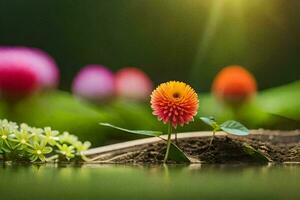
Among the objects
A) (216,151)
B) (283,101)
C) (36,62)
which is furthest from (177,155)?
(36,62)

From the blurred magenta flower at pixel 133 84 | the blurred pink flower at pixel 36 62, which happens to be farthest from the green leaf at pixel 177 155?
the blurred pink flower at pixel 36 62

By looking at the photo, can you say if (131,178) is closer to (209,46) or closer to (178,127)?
(178,127)

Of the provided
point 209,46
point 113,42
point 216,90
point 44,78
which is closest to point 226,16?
point 209,46

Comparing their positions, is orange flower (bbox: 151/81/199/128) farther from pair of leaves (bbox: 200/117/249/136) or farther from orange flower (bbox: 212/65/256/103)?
orange flower (bbox: 212/65/256/103)

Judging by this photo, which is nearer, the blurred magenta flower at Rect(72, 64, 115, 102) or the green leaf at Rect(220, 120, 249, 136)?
the green leaf at Rect(220, 120, 249, 136)

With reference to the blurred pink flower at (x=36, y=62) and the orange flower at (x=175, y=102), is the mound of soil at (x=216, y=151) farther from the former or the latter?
Result: the blurred pink flower at (x=36, y=62)

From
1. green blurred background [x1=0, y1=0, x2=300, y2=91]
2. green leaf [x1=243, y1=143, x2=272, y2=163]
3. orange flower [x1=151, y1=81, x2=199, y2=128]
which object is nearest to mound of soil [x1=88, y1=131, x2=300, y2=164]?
green leaf [x1=243, y1=143, x2=272, y2=163]
